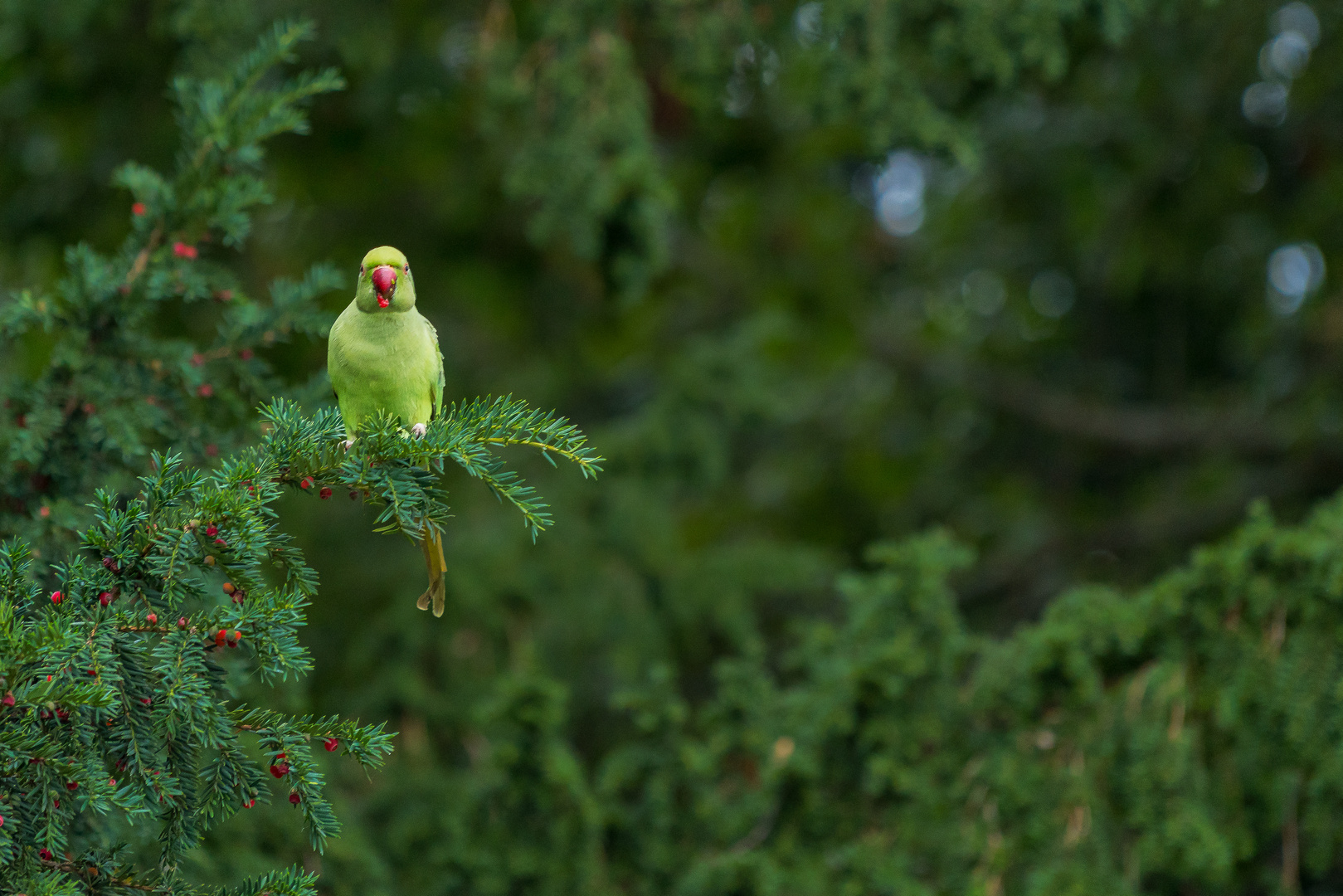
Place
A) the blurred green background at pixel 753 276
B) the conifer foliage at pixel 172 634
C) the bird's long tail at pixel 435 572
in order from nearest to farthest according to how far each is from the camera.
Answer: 1. the conifer foliage at pixel 172 634
2. the bird's long tail at pixel 435 572
3. the blurred green background at pixel 753 276

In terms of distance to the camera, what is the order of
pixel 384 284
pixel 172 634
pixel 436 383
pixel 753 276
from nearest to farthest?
pixel 172 634 < pixel 384 284 < pixel 436 383 < pixel 753 276

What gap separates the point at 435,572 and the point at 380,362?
458 mm

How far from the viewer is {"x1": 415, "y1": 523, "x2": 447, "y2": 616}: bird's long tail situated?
93.7 inches

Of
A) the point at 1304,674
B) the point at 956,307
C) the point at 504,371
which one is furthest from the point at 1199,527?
the point at 504,371

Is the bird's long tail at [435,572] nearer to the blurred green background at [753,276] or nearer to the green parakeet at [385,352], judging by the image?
the green parakeet at [385,352]

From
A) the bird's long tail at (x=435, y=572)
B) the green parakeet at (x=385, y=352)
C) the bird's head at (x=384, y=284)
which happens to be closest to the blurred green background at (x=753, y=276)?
the bird's long tail at (x=435, y=572)

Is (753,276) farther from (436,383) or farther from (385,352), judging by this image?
(385,352)

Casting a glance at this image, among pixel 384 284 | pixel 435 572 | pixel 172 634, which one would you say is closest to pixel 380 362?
pixel 384 284

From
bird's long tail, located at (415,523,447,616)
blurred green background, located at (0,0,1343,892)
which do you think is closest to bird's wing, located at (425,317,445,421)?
bird's long tail, located at (415,523,447,616)

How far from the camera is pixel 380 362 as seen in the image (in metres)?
2.50

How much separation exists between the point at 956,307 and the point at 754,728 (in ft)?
16.8

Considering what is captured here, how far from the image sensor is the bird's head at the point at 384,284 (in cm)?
243

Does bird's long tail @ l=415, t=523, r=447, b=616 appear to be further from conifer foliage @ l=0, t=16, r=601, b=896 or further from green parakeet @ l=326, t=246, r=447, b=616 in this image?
conifer foliage @ l=0, t=16, r=601, b=896

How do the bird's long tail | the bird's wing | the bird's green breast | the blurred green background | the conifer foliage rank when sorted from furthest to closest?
the blurred green background
the bird's wing
the bird's green breast
the bird's long tail
the conifer foliage
